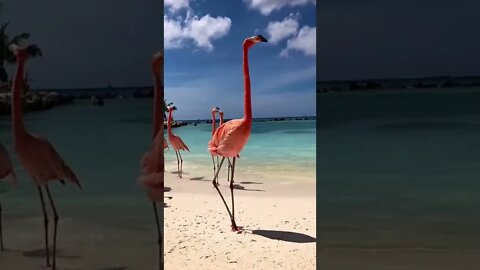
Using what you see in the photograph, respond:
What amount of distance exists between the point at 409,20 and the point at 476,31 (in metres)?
0.32

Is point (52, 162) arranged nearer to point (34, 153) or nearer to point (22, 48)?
point (34, 153)

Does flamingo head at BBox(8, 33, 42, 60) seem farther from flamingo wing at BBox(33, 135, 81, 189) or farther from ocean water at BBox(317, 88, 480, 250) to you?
ocean water at BBox(317, 88, 480, 250)

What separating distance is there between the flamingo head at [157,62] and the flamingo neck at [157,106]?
28mm

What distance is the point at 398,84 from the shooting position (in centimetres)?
281

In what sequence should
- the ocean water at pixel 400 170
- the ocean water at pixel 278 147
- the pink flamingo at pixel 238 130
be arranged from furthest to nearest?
1. the ocean water at pixel 278 147
2. the pink flamingo at pixel 238 130
3. the ocean water at pixel 400 170

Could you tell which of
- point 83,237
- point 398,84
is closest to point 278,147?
point 398,84

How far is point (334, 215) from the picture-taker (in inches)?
111

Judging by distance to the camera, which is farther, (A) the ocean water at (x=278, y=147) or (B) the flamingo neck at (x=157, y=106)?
(A) the ocean water at (x=278, y=147)

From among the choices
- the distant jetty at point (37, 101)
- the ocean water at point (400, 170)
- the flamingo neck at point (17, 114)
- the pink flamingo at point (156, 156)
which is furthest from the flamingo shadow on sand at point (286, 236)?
the flamingo neck at point (17, 114)

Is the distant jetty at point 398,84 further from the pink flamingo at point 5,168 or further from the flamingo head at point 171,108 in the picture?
the flamingo head at point 171,108

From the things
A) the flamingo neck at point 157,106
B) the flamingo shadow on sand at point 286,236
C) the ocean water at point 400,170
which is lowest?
the flamingo shadow on sand at point 286,236

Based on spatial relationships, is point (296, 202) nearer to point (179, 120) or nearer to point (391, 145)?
point (179, 120)

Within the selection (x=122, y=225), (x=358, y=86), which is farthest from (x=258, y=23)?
(x=122, y=225)

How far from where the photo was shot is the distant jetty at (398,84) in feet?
9.08
